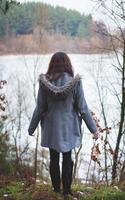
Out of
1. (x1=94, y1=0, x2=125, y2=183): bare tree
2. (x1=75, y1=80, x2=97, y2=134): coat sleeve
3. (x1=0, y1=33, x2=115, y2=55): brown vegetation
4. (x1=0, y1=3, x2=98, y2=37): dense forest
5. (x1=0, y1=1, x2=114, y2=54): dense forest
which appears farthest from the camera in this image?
(x1=0, y1=33, x2=115, y2=55): brown vegetation

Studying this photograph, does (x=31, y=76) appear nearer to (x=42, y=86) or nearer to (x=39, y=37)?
(x=39, y=37)

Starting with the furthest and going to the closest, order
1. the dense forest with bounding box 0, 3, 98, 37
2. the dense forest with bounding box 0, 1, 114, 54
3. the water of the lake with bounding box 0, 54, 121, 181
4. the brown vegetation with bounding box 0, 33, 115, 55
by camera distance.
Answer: the brown vegetation with bounding box 0, 33, 115, 55 < the water of the lake with bounding box 0, 54, 121, 181 < the dense forest with bounding box 0, 3, 98, 37 < the dense forest with bounding box 0, 1, 114, 54

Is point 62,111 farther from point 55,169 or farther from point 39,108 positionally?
point 55,169

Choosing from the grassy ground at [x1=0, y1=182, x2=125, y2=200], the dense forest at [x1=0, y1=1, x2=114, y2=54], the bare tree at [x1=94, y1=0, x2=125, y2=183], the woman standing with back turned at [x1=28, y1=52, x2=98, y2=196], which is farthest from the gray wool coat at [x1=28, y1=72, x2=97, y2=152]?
the dense forest at [x1=0, y1=1, x2=114, y2=54]

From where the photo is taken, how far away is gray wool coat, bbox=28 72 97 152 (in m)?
4.69

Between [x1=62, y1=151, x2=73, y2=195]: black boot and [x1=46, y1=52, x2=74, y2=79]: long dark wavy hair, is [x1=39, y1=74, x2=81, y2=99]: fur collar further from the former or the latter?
[x1=62, y1=151, x2=73, y2=195]: black boot

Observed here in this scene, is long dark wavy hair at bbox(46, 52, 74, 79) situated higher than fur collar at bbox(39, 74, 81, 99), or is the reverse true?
long dark wavy hair at bbox(46, 52, 74, 79)

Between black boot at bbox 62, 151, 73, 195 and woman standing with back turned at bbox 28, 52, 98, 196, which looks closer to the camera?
woman standing with back turned at bbox 28, 52, 98, 196

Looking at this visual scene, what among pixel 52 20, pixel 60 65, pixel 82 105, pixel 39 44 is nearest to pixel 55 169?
pixel 82 105

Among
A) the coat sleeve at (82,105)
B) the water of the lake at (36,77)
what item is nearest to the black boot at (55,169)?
the coat sleeve at (82,105)

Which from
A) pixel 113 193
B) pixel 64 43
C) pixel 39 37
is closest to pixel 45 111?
pixel 113 193

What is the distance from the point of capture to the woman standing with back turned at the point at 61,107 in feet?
15.3

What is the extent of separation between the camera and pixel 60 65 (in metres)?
4.68

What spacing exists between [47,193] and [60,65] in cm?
167
